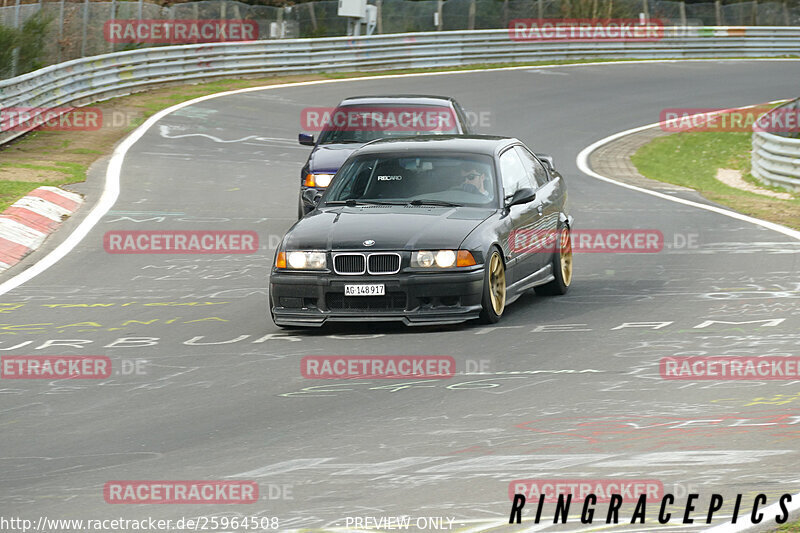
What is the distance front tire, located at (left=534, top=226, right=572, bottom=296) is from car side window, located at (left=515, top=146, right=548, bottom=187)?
522 mm

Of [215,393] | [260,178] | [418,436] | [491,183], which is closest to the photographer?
[418,436]

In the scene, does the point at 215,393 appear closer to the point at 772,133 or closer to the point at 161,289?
the point at 161,289

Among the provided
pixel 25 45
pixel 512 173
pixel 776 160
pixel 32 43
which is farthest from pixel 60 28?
pixel 512 173

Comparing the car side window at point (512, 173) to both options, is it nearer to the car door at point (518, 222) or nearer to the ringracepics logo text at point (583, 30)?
the car door at point (518, 222)

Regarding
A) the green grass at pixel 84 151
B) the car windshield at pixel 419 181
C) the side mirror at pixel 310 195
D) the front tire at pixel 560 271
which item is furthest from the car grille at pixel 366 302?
the green grass at pixel 84 151

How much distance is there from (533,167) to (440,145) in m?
1.16

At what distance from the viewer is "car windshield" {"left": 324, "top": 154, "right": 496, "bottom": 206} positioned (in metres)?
11.3

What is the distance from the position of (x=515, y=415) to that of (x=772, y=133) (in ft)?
60.2

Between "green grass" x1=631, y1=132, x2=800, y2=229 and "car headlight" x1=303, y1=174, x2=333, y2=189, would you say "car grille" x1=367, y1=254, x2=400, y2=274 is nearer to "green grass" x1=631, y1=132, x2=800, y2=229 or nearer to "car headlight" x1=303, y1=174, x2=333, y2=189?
"car headlight" x1=303, y1=174, x2=333, y2=189

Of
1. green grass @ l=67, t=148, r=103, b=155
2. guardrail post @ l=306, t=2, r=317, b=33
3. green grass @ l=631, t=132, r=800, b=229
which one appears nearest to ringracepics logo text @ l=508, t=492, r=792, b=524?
green grass @ l=631, t=132, r=800, b=229

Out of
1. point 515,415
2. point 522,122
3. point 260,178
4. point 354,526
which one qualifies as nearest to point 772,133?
point 522,122

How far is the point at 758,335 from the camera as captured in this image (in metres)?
9.95

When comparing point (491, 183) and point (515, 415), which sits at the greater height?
point (491, 183)

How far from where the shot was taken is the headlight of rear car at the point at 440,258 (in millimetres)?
10164
